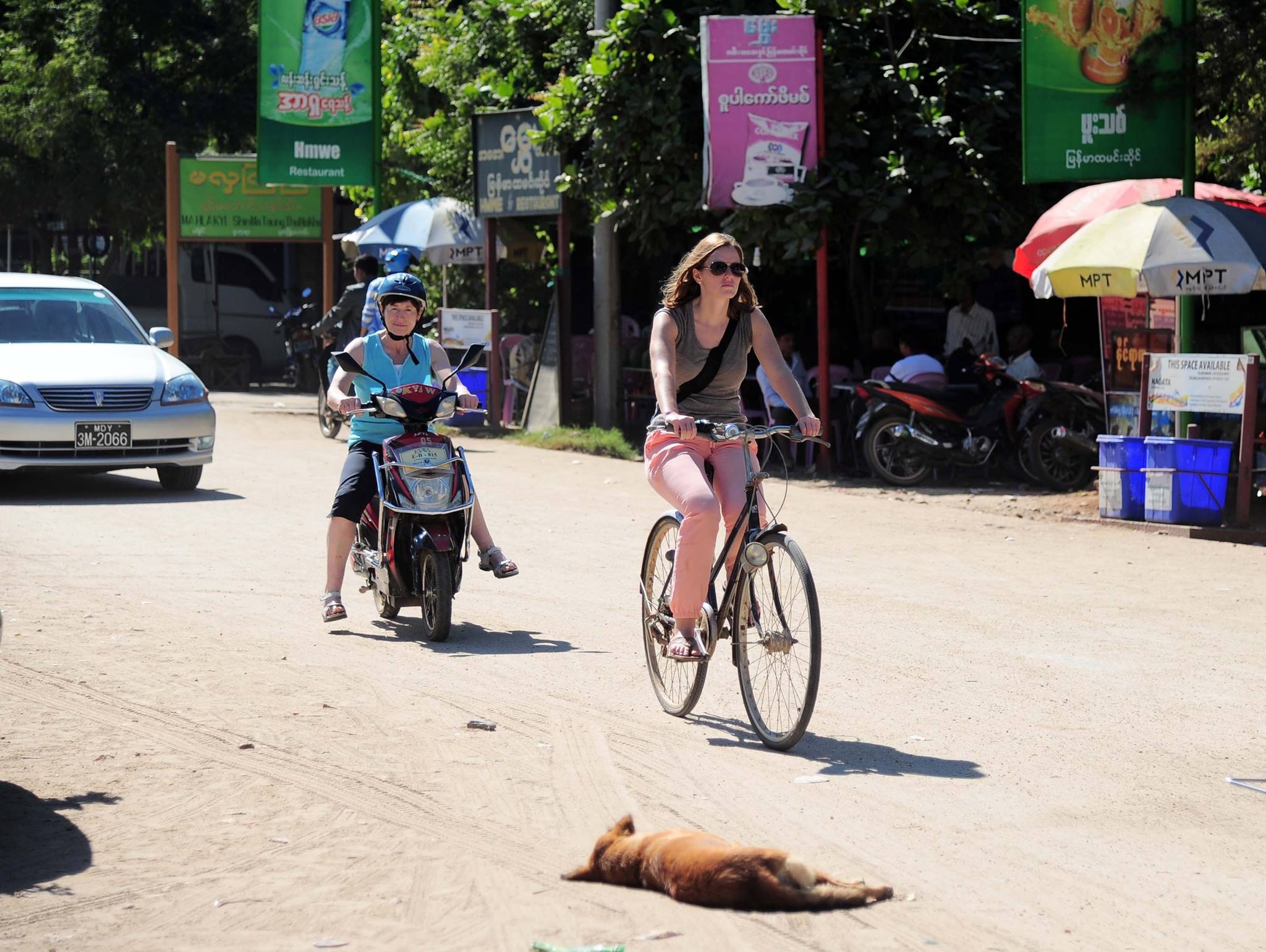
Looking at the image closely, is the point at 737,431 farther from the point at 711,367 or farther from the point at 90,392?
the point at 90,392

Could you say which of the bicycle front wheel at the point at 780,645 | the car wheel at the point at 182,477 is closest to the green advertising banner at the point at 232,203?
the car wheel at the point at 182,477

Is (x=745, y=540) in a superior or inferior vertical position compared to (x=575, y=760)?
superior

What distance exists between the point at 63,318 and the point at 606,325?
697 centimetres

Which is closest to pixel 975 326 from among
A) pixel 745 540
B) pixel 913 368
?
pixel 913 368

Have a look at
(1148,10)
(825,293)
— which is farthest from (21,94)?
(1148,10)


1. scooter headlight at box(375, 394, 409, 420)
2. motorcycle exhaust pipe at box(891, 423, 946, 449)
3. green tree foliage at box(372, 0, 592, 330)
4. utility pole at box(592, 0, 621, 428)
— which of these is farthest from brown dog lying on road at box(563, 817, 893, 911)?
Answer: green tree foliage at box(372, 0, 592, 330)

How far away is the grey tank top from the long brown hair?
0.03m

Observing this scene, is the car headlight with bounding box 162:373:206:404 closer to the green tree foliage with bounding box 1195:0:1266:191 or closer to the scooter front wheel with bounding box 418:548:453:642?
the scooter front wheel with bounding box 418:548:453:642

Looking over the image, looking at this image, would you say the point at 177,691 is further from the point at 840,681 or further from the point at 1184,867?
the point at 1184,867

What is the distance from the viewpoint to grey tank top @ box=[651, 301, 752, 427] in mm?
6648

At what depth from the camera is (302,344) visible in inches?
1127

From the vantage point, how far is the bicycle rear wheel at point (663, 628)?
6719mm

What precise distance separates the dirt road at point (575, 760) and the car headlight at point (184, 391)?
2.84m

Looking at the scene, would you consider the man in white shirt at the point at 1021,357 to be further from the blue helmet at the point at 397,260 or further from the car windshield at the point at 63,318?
the car windshield at the point at 63,318
